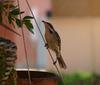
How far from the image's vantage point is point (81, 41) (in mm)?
3131

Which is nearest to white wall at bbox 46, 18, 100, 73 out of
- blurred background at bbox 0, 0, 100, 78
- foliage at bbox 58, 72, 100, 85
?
blurred background at bbox 0, 0, 100, 78

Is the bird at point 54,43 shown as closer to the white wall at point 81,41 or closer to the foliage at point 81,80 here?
the foliage at point 81,80

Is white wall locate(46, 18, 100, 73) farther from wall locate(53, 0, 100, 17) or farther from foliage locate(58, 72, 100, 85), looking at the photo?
foliage locate(58, 72, 100, 85)

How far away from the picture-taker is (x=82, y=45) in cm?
313

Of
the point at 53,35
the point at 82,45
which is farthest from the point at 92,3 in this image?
the point at 53,35

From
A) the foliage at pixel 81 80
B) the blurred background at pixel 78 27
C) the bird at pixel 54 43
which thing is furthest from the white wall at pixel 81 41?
the bird at pixel 54 43

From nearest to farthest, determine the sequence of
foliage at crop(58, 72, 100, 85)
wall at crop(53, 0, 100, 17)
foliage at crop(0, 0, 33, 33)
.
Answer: foliage at crop(0, 0, 33, 33) < foliage at crop(58, 72, 100, 85) < wall at crop(53, 0, 100, 17)

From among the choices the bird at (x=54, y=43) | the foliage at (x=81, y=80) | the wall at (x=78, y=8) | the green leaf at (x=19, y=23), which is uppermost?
the green leaf at (x=19, y=23)

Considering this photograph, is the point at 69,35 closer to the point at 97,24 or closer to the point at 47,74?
the point at 97,24

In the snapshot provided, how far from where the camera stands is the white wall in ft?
10.0

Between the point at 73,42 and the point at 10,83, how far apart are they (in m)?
2.61

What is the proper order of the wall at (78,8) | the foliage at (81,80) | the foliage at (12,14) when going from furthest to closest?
the wall at (78,8)
the foliage at (81,80)
the foliage at (12,14)

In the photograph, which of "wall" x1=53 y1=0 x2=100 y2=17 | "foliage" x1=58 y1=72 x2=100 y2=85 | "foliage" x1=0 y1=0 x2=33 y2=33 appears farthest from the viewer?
"wall" x1=53 y1=0 x2=100 y2=17

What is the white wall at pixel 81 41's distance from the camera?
10.0 ft
